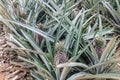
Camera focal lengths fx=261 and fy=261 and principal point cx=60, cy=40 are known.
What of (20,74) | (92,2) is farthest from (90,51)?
(92,2)

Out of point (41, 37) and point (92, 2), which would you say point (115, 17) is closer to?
point (92, 2)

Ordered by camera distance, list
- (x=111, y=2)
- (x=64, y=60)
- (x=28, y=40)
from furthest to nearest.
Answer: (x=111, y=2), (x=28, y=40), (x=64, y=60)

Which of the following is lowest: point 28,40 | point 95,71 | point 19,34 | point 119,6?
point 95,71

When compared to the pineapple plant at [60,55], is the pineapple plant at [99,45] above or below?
above

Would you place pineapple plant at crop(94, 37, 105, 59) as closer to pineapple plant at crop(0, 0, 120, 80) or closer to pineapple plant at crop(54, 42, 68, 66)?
pineapple plant at crop(0, 0, 120, 80)

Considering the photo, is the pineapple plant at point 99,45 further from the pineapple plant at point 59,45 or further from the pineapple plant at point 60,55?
the pineapple plant at point 60,55

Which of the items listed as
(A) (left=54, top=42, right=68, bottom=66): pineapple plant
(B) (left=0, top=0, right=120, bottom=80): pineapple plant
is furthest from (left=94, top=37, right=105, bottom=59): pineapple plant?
(A) (left=54, top=42, right=68, bottom=66): pineapple plant

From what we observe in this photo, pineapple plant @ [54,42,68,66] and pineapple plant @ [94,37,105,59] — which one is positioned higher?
pineapple plant @ [94,37,105,59]

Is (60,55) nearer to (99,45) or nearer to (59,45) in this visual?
(59,45)

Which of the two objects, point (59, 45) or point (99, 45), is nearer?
point (59, 45)

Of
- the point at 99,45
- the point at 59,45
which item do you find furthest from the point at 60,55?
the point at 99,45

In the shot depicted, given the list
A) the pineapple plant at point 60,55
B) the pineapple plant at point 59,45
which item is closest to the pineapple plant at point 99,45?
the pineapple plant at point 59,45
